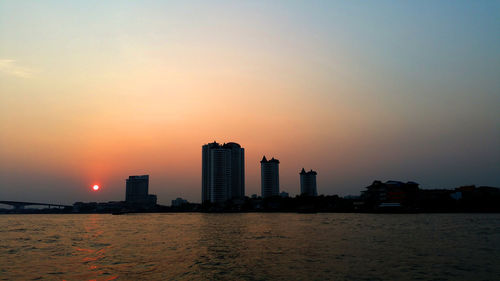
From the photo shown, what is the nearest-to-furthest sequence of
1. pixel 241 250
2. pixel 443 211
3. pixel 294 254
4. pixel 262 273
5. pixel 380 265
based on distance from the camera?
pixel 262 273 → pixel 380 265 → pixel 294 254 → pixel 241 250 → pixel 443 211

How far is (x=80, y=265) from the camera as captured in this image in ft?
100

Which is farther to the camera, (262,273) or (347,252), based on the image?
(347,252)

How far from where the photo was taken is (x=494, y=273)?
2544cm

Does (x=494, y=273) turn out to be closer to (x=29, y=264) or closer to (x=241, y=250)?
(x=241, y=250)

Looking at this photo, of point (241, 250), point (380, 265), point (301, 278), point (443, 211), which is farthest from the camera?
point (443, 211)

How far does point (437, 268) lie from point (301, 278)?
1167 centimetres

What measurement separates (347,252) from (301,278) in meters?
13.6

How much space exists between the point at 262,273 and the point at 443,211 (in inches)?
7445

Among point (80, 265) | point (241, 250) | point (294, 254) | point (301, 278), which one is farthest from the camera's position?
point (241, 250)

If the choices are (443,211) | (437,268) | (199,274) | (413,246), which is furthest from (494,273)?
(443,211)

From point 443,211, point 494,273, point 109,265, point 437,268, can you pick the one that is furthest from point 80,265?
point 443,211

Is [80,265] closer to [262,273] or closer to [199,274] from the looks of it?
[199,274]

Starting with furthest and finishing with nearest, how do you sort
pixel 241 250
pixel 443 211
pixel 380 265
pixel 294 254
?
pixel 443 211, pixel 241 250, pixel 294 254, pixel 380 265

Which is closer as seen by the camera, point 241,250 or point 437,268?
point 437,268
